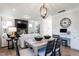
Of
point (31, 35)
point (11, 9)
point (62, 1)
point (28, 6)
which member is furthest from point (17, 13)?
point (62, 1)

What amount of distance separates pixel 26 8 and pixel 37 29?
0.47 metres

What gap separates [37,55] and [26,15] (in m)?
0.81

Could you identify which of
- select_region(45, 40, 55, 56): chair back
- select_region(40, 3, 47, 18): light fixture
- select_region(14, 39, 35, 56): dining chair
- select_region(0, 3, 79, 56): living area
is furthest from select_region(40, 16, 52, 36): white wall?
select_region(14, 39, 35, 56): dining chair

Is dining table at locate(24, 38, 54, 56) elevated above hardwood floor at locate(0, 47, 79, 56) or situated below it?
above

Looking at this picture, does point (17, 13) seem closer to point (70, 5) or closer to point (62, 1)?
point (62, 1)

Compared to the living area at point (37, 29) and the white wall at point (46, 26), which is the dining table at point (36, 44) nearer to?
the living area at point (37, 29)

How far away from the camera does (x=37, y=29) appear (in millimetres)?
1770

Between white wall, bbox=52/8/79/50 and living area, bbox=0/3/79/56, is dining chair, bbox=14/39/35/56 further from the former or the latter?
white wall, bbox=52/8/79/50

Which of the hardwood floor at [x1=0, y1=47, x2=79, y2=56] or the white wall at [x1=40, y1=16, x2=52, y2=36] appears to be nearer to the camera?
the hardwood floor at [x1=0, y1=47, x2=79, y2=56]

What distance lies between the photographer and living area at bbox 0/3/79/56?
1.64m

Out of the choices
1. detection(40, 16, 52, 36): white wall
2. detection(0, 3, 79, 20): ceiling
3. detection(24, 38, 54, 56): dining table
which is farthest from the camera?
detection(40, 16, 52, 36): white wall

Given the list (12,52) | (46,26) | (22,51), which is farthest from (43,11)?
(12,52)

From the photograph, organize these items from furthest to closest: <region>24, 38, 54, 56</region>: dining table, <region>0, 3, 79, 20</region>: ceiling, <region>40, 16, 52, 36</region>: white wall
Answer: <region>40, 16, 52, 36</region>: white wall < <region>24, 38, 54, 56</region>: dining table < <region>0, 3, 79, 20</region>: ceiling

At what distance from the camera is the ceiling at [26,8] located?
1.60 metres
